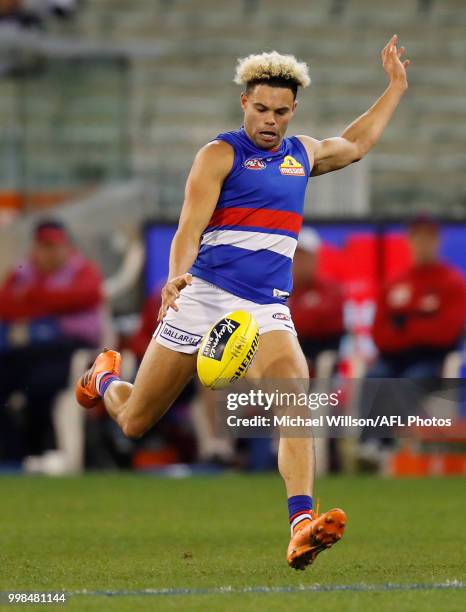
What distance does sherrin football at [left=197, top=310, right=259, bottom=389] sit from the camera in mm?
6270

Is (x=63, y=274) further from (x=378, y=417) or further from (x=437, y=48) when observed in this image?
(x=437, y=48)

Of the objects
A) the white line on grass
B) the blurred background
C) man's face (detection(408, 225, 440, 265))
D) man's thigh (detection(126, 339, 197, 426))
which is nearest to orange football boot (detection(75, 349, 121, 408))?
man's thigh (detection(126, 339, 197, 426))

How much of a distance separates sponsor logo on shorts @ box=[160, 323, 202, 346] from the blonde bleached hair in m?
1.14

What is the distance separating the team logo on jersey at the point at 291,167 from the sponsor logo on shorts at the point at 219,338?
78cm

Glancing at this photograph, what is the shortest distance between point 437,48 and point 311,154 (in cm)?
1492

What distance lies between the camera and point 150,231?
1396 cm

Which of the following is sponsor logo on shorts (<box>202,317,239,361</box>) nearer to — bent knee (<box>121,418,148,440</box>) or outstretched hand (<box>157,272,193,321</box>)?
outstretched hand (<box>157,272,193,321</box>)

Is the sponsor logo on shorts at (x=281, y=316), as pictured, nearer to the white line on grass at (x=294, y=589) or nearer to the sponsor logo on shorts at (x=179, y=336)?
the sponsor logo on shorts at (x=179, y=336)

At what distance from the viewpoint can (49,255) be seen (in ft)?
44.5

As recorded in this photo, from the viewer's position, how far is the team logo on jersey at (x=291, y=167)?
21.9 feet

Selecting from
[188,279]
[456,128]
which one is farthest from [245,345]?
[456,128]

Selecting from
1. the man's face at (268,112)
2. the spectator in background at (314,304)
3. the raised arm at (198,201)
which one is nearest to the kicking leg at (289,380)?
the raised arm at (198,201)

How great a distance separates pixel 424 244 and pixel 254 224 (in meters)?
6.99

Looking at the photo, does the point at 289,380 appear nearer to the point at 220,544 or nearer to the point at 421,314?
the point at 220,544
